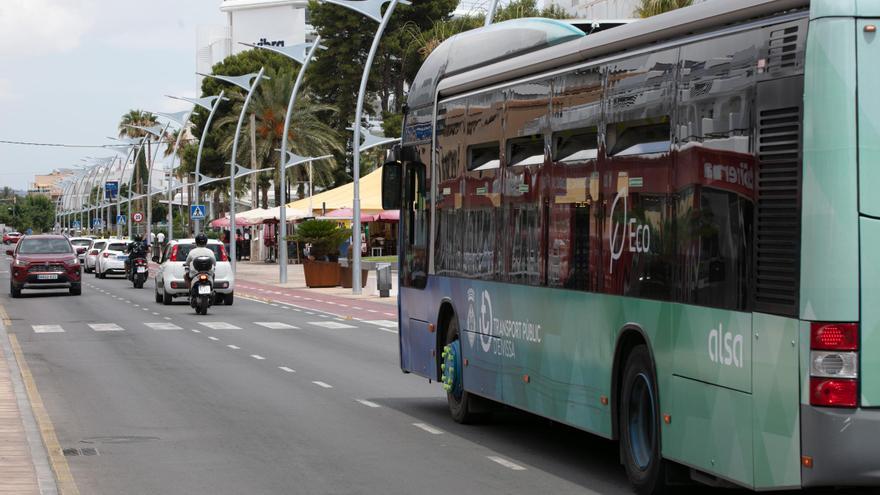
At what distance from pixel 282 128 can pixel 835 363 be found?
85.9 meters

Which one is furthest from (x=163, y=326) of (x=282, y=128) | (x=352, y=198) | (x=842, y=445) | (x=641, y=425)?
(x=282, y=128)

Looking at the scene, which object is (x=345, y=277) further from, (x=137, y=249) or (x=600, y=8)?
(x=600, y=8)

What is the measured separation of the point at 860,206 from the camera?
25.8 feet

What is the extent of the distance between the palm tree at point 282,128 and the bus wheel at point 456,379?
76.1 meters

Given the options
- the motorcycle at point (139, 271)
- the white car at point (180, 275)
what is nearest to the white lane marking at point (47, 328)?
the white car at point (180, 275)

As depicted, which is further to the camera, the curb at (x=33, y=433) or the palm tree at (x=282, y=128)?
the palm tree at (x=282, y=128)

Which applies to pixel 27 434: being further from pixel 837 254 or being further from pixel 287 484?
pixel 837 254

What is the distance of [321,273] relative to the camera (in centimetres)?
5206

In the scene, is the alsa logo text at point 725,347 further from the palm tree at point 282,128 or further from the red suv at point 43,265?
the palm tree at point 282,128

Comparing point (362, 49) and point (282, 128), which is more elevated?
point (362, 49)

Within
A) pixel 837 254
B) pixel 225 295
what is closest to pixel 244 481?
pixel 837 254

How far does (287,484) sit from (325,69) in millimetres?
78089

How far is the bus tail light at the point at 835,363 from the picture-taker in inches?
308

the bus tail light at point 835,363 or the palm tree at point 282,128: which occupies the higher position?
the palm tree at point 282,128
